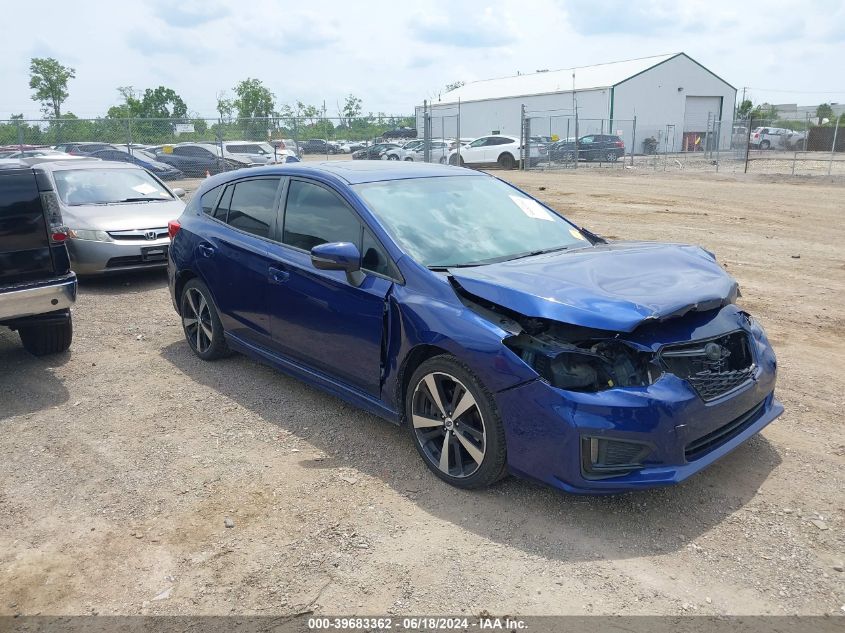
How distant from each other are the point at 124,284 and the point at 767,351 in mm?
7971

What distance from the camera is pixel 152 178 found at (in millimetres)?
10703

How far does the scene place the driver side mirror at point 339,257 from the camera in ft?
13.6

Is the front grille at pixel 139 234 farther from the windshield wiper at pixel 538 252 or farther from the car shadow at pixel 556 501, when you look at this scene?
the windshield wiper at pixel 538 252

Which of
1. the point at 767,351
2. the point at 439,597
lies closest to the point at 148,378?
the point at 439,597

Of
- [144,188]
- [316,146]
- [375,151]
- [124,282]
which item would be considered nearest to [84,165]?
[144,188]

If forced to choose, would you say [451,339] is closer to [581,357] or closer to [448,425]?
[448,425]

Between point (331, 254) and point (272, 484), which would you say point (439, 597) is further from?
point (331, 254)

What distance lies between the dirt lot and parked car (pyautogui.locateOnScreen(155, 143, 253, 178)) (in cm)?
1795

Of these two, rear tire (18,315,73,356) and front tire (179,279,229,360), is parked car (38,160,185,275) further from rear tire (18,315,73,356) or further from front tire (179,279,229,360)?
front tire (179,279,229,360)

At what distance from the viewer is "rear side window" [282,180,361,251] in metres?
4.51

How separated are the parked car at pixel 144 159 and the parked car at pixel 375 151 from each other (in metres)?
9.93

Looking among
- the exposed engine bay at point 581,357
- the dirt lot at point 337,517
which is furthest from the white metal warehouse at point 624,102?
the exposed engine bay at point 581,357

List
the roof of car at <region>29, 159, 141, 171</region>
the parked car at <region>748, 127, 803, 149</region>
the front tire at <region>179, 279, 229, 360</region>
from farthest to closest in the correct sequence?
the parked car at <region>748, 127, 803, 149</region> < the roof of car at <region>29, 159, 141, 171</region> < the front tire at <region>179, 279, 229, 360</region>

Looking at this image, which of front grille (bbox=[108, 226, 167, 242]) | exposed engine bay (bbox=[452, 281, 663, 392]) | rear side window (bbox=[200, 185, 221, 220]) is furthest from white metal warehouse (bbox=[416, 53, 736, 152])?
exposed engine bay (bbox=[452, 281, 663, 392])
